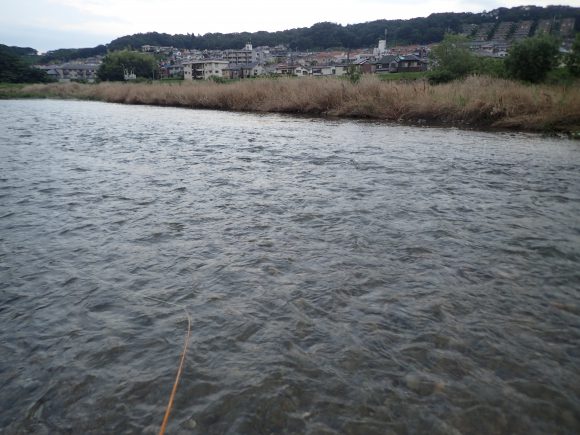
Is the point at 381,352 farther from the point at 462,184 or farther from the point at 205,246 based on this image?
the point at 462,184

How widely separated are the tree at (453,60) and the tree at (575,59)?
869 centimetres

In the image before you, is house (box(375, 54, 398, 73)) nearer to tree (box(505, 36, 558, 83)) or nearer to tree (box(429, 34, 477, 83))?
tree (box(429, 34, 477, 83))

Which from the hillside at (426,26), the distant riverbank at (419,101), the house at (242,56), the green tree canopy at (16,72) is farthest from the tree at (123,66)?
the hillside at (426,26)

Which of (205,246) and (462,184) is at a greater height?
(205,246)

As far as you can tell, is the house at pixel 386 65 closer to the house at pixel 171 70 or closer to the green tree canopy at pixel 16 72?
the house at pixel 171 70

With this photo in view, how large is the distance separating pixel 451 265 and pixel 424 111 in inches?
695

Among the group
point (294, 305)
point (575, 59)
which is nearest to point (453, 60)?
point (575, 59)

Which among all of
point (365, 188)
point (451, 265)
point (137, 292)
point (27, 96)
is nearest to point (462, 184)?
point (365, 188)

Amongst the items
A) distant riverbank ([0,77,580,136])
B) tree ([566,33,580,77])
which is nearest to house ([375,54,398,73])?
tree ([566,33,580,77])

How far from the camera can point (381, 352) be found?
3.12m

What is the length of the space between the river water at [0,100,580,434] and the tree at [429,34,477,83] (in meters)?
36.1

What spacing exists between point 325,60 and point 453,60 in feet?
360

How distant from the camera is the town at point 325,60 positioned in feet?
330

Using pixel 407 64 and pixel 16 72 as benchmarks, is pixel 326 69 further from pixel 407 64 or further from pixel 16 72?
pixel 16 72
